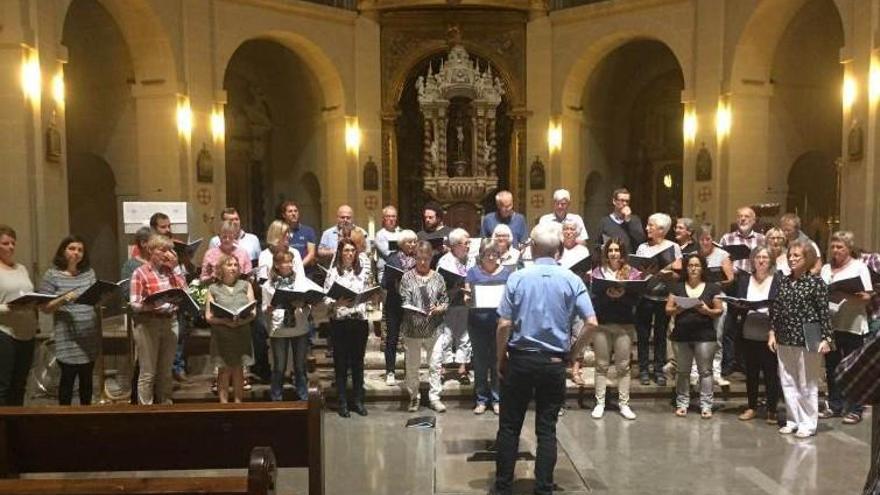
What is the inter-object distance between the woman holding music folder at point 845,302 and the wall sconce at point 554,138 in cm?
839

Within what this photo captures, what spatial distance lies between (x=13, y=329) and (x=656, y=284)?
5665mm

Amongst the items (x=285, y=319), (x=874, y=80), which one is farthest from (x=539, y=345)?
(x=874, y=80)

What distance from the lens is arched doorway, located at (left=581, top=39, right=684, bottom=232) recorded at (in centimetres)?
→ 1566

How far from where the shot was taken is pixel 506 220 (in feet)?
26.2

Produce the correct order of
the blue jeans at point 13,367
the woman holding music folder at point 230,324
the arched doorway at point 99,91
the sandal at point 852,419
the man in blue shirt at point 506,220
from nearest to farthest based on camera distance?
the blue jeans at point 13,367 < the woman holding music folder at point 230,324 < the sandal at point 852,419 < the man in blue shirt at point 506,220 < the arched doorway at point 99,91

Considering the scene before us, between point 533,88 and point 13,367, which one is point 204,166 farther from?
point 13,367

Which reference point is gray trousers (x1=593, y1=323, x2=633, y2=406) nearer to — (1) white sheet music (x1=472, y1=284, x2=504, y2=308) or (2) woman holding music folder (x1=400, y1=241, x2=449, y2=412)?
(1) white sheet music (x1=472, y1=284, x2=504, y2=308)

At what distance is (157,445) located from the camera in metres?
3.18

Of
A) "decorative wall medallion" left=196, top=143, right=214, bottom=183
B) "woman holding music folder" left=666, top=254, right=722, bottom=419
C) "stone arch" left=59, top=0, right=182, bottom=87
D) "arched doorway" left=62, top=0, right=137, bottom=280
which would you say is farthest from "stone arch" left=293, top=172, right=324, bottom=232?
"woman holding music folder" left=666, top=254, right=722, bottom=419

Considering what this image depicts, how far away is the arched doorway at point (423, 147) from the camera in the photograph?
14.7 metres

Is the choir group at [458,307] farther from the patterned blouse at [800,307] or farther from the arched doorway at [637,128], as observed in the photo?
the arched doorway at [637,128]

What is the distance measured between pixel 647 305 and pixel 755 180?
659 centimetres

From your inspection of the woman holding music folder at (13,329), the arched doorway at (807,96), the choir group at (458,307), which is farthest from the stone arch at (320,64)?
the woman holding music folder at (13,329)

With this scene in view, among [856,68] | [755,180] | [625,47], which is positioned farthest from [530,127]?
[856,68]
